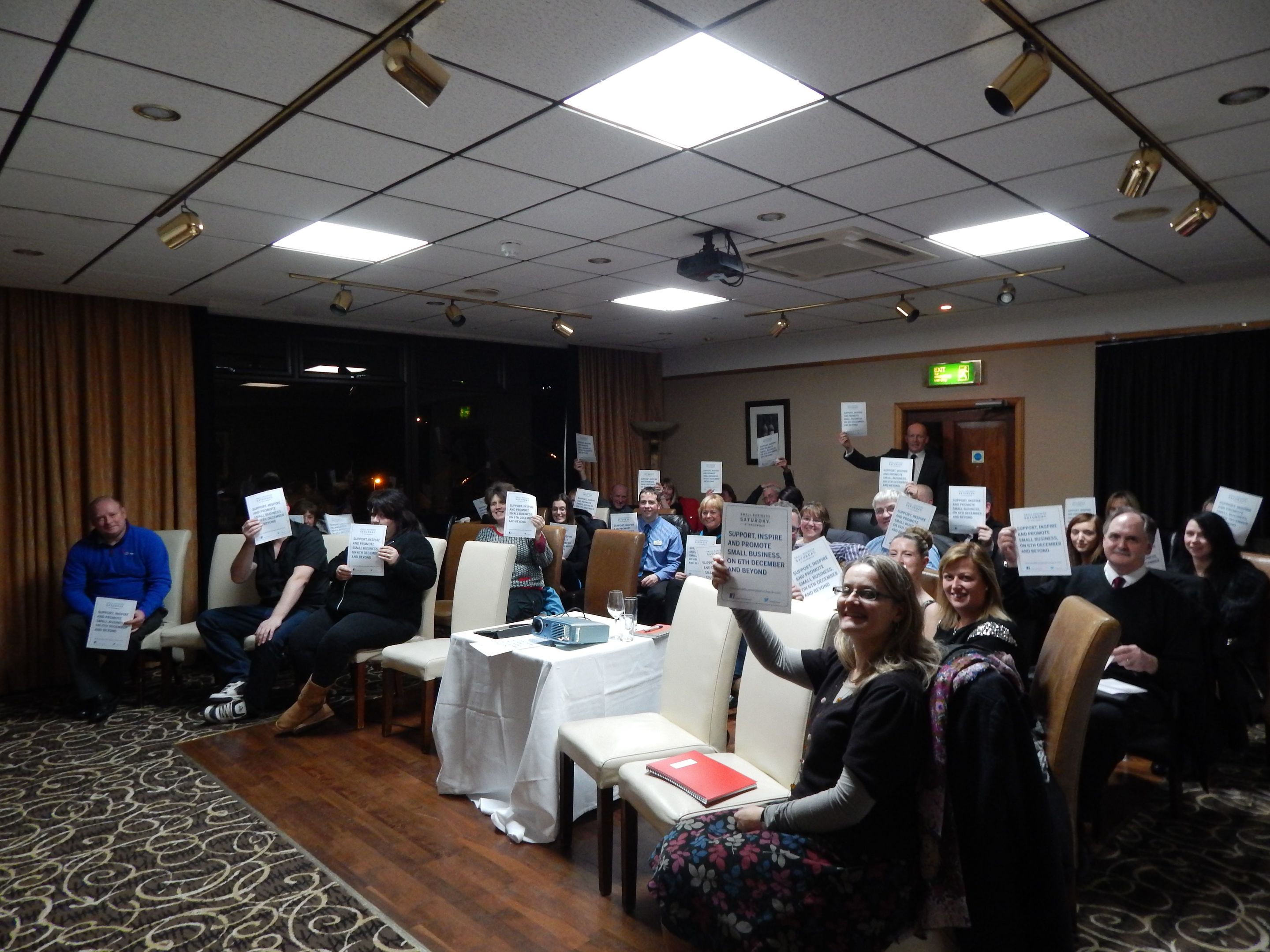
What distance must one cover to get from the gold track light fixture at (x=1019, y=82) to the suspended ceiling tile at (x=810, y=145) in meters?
0.61

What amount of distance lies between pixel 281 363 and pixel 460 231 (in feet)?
10.2

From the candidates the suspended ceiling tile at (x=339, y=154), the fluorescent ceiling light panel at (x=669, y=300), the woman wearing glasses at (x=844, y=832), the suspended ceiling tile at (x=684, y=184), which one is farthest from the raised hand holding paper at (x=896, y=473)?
the suspended ceiling tile at (x=339, y=154)

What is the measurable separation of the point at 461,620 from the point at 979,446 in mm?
4551

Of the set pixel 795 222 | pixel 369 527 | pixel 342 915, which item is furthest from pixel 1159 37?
pixel 369 527

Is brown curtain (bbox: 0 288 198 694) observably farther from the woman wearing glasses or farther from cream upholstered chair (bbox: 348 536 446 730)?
the woman wearing glasses

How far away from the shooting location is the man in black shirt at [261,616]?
4.41m

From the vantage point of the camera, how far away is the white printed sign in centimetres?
622

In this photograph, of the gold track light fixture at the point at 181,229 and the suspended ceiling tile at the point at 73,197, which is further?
the gold track light fixture at the point at 181,229

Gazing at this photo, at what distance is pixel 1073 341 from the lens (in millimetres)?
5973

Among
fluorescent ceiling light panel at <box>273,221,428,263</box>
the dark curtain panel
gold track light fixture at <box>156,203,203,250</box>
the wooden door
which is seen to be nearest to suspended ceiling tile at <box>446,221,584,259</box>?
fluorescent ceiling light panel at <box>273,221,428,263</box>

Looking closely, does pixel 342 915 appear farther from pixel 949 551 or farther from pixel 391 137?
pixel 391 137

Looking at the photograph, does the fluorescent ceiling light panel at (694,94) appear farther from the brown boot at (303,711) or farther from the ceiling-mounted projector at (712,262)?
the brown boot at (303,711)

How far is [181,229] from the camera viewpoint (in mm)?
3188

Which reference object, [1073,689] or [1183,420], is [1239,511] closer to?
[1183,420]
